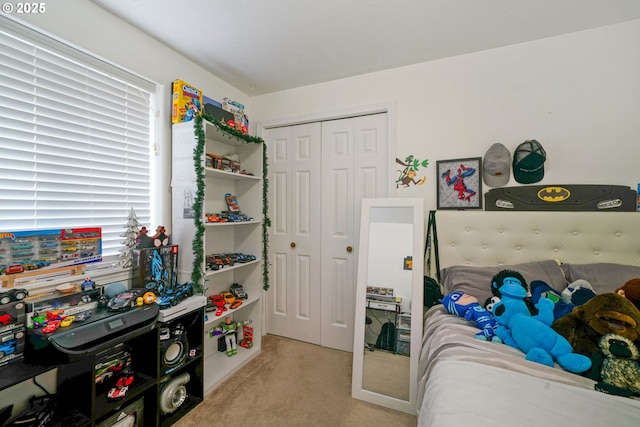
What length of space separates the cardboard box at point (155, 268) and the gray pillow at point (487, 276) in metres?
1.96

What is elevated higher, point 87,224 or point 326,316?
point 87,224

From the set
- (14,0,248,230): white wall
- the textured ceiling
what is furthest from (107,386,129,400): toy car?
the textured ceiling

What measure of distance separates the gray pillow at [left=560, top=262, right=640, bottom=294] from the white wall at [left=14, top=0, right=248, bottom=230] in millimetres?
2771

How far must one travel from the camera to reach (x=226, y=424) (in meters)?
1.55

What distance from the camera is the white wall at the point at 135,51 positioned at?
4.54ft

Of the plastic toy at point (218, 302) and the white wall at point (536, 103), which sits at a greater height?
the white wall at point (536, 103)

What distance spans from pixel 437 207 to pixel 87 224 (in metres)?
2.43

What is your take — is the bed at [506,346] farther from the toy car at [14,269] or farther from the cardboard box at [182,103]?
the cardboard box at [182,103]

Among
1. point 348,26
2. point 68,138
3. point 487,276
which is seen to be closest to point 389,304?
point 487,276

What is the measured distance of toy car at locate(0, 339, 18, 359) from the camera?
1.05 meters

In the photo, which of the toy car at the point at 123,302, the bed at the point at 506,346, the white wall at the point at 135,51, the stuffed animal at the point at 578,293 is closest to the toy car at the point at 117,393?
the toy car at the point at 123,302

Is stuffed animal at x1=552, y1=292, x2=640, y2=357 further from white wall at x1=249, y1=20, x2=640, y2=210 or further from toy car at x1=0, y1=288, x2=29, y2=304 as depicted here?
toy car at x1=0, y1=288, x2=29, y2=304

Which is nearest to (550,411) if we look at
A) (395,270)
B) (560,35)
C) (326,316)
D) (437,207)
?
(395,270)

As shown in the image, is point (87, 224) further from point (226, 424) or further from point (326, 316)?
point (326, 316)
